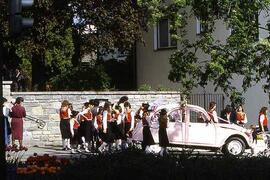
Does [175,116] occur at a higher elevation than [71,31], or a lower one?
lower

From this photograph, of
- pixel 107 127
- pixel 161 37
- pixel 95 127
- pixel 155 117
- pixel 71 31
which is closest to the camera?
pixel 107 127

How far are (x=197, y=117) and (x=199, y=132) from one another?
2.46ft

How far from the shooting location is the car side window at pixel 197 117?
69.0ft

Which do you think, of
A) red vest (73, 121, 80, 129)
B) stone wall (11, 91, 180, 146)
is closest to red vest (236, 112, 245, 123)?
stone wall (11, 91, 180, 146)

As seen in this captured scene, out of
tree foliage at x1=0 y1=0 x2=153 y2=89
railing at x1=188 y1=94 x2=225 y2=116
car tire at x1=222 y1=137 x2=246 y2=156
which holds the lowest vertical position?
car tire at x1=222 y1=137 x2=246 y2=156

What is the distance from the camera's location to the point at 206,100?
30219 mm

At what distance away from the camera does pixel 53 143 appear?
24.9m

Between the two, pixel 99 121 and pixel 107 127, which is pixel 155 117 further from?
pixel 99 121

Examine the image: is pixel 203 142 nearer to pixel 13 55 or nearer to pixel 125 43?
pixel 125 43

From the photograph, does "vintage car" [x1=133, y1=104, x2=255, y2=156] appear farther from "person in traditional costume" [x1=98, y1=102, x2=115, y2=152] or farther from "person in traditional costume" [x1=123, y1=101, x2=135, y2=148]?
"person in traditional costume" [x1=98, y1=102, x2=115, y2=152]

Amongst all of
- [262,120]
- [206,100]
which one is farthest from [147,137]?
[206,100]

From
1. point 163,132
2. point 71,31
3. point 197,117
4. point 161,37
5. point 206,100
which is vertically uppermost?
point 161,37

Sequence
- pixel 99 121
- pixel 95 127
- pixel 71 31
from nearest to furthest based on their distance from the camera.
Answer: pixel 95 127
pixel 99 121
pixel 71 31

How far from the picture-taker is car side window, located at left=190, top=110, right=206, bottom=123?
21.0 metres
